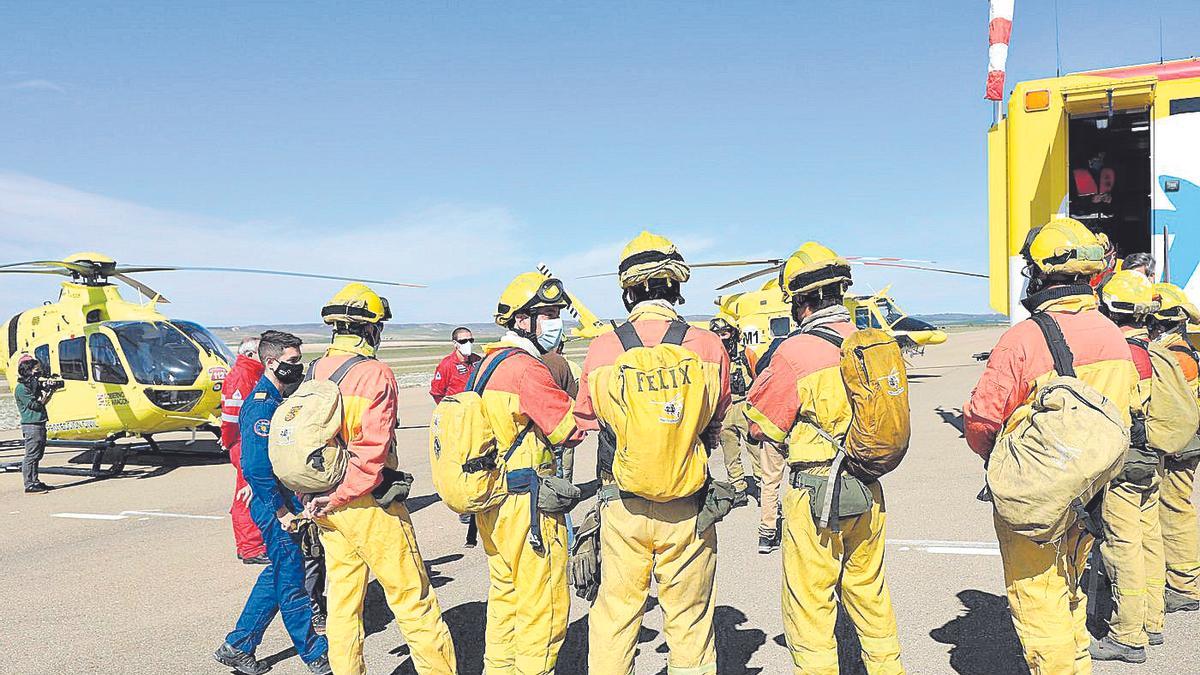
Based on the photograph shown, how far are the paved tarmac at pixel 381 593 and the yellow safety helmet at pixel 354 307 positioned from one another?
1953 mm

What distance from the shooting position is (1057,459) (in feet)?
10.4

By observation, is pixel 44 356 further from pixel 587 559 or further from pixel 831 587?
pixel 831 587

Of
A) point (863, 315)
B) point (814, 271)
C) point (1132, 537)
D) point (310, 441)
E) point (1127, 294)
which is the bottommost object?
point (1132, 537)

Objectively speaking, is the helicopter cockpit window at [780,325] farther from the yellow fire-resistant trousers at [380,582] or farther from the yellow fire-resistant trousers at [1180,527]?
the yellow fire-resistant trousers at [380,582]

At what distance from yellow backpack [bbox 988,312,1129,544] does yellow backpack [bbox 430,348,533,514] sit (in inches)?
81.5

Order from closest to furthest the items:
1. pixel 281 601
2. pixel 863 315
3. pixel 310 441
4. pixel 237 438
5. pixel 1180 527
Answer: pixel 310 441, pixel 281 601, pixel 1180 527, pixel 237 438, pixel 863 315

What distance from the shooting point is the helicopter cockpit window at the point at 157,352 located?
452 inches

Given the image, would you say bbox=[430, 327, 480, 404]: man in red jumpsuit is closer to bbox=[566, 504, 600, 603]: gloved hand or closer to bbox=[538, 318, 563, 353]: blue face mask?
bbox=[538, 318, 563, 353]: blue face mask

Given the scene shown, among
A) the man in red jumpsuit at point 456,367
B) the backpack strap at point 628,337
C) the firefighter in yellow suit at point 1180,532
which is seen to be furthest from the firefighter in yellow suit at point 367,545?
the man in red jumpsuit at point 456,367

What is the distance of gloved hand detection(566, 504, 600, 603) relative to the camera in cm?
370

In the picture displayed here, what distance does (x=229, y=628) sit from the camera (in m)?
5.34

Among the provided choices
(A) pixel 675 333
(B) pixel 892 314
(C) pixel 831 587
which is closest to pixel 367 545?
(A) pixel 675 333

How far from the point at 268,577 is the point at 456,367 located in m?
5.55

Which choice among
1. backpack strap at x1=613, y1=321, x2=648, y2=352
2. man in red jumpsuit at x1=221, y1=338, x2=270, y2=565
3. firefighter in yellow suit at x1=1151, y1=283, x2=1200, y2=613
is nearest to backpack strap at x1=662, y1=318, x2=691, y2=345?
backpack strap at x1=613, y1=321, x2=648, y2=352
